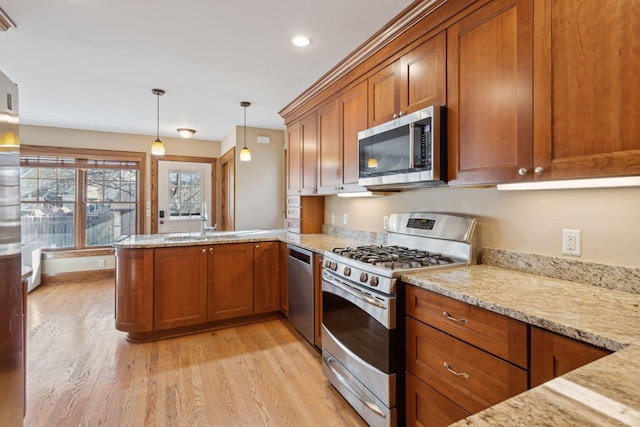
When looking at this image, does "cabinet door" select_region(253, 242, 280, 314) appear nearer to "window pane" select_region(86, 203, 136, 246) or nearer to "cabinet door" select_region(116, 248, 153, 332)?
"cabinet door" select_region(116, 248, 153, 332)

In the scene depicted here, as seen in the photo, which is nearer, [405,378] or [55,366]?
[405,378]

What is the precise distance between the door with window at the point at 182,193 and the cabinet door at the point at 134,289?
2889 mm

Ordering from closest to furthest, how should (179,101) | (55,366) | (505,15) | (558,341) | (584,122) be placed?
1. (558,341)
2. (584,122)
3. (505,15)
4. (55,366)
5. (179,101)

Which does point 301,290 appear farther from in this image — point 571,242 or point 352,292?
point 571,242

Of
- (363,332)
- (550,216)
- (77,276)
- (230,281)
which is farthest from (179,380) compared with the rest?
(77,276)

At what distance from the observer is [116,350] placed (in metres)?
2.83

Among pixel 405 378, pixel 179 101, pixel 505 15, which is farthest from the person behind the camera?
pixel 179 101

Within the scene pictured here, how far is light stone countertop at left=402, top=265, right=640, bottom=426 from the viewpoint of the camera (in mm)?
575

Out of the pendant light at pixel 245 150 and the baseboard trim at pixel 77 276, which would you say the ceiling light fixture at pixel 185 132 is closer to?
the pendant light at pixel 245 150

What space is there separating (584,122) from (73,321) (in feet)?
15.0

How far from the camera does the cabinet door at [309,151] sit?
3334mm

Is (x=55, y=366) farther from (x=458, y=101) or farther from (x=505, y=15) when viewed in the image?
(x=505, y=15)

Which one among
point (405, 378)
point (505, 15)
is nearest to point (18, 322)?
point (405, 378)

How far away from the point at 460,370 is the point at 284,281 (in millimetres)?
2234
